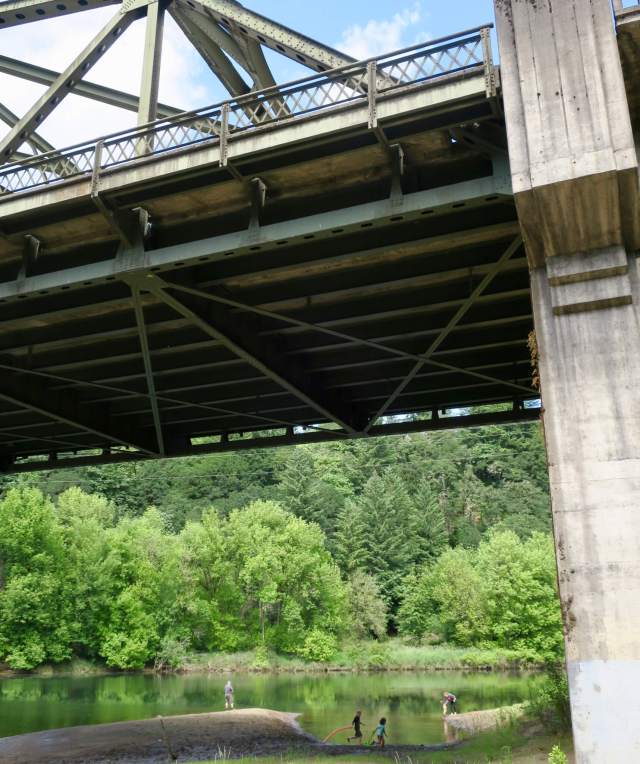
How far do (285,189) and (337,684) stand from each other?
132ft

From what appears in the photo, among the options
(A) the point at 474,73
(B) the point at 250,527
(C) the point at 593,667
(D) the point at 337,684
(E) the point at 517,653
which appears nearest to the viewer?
(C) the point at 593,667

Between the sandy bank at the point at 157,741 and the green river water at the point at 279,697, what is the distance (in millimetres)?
2478

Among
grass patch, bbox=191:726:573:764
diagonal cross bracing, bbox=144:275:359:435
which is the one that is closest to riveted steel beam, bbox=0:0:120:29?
diagonal cross bracing, bbox=144:275:359:435

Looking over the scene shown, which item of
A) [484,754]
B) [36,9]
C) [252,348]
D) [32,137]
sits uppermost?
[36,9]

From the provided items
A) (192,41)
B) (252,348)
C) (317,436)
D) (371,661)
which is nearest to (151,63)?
(192,41)

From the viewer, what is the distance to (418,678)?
163ft

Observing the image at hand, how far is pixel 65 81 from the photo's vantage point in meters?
15.4

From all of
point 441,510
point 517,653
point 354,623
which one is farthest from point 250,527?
point 441,510

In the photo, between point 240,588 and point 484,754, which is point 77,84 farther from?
point 240,588

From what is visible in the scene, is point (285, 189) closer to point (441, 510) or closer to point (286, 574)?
point (286, 574)

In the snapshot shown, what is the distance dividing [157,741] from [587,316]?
19.7m

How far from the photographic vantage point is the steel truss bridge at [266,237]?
1096 cm

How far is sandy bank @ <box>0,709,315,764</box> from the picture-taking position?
67.8ft

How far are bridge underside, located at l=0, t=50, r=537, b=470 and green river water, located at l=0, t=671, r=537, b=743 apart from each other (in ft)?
43.9
